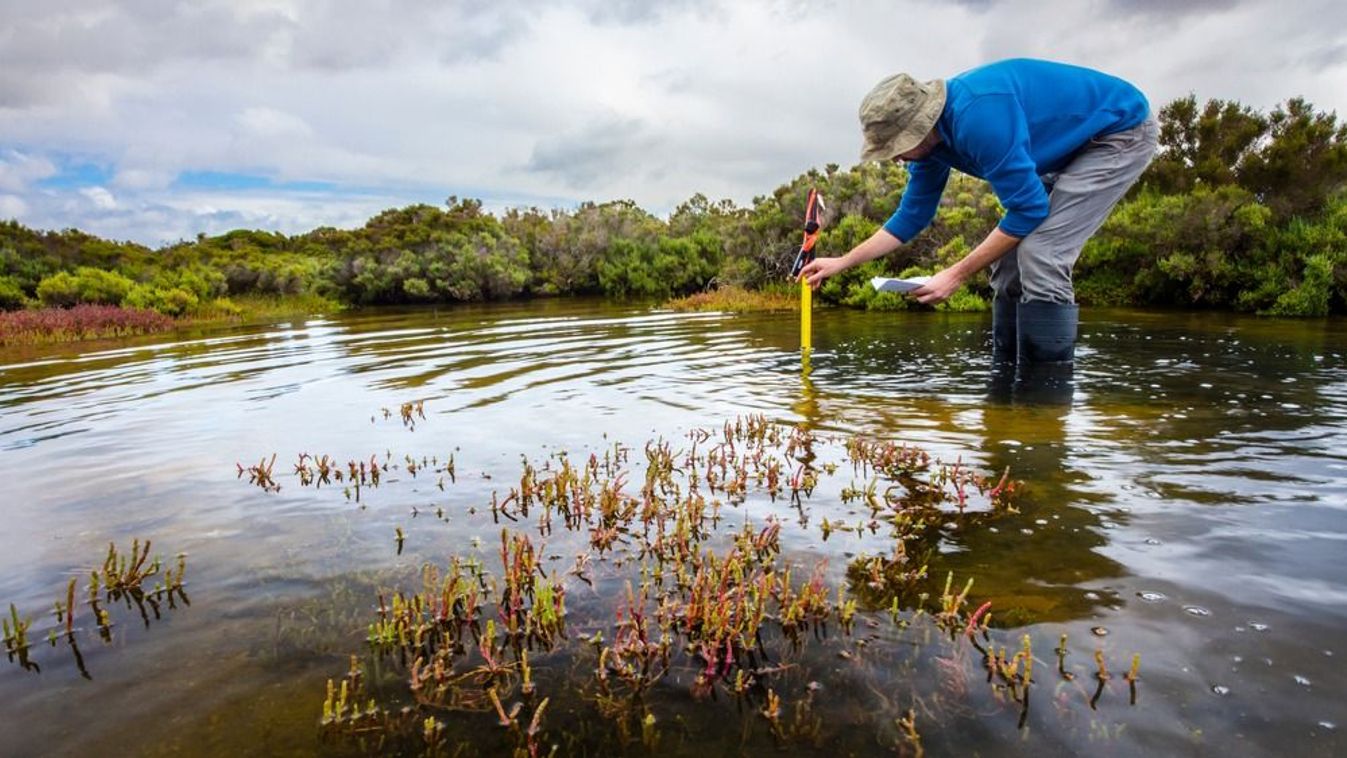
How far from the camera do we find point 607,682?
2.81 metres

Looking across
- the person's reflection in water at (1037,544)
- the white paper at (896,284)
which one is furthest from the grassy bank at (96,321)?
the person's reflection in water at (1037,544)

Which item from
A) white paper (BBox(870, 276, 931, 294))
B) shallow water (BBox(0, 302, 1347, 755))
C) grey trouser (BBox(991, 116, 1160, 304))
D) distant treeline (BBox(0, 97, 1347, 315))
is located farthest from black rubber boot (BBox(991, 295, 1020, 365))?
distant treeline (BBox(0, 97, 1347, 315))

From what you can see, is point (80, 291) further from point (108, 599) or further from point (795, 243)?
point (108, 599)

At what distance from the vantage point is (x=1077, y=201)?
658 cm

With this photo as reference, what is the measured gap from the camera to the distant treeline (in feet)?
57.7

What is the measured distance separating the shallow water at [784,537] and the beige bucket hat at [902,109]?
7.53 ft

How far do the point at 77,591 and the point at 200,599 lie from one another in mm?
670

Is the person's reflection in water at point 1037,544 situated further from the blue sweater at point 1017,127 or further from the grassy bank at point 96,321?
the grassy bank at point 96,321

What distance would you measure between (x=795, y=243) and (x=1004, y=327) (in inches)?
737

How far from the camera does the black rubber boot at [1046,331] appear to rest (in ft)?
23.3

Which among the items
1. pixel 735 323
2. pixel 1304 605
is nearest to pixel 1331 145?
pixel 735 323

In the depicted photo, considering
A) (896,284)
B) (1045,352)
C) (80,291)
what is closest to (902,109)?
(896,284)

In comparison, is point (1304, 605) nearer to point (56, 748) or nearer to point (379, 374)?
point (56, 748)

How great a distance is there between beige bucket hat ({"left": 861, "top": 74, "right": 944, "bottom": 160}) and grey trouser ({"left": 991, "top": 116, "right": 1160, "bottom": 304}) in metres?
1.78
